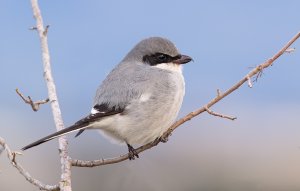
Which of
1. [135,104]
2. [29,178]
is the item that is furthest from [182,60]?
[29,178]

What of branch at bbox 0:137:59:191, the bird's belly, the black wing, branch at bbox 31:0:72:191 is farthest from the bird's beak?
branch at bbox 0:137:59:191

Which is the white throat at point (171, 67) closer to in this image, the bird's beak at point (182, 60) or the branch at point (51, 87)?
the bird's beak at point (182, 60)

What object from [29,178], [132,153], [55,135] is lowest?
[132,153]

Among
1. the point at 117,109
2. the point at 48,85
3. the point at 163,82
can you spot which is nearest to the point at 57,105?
the point at 48,85

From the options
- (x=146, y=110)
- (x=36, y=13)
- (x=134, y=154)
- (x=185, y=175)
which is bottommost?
(x=185, y=175)

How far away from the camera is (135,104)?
11.3 ft

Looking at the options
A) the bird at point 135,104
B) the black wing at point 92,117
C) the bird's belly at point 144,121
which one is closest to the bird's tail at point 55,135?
the black wing at point 92,117

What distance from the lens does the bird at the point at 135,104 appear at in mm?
3412

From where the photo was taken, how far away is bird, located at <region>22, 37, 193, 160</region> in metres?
3.41

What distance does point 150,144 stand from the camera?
3.48 metres

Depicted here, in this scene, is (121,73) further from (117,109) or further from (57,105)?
(57,105)

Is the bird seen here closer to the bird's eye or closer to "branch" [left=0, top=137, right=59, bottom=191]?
the bird's eye

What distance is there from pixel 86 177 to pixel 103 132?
5.11 metres

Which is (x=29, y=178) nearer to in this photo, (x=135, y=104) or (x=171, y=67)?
(x=135, y=104)
